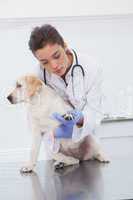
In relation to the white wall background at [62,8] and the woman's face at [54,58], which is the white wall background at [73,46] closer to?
the white wall background at [62,8]

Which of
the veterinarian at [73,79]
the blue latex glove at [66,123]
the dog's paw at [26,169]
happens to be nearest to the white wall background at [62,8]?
the veterinarian at [73,79]

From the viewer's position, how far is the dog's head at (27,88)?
5.11 feet

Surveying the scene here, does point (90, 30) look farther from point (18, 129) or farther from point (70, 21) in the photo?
point (18, 129)

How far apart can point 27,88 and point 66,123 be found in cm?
18

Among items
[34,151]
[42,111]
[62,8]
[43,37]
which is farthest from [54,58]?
[62,8]

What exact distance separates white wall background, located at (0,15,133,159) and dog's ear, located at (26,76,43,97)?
406mm

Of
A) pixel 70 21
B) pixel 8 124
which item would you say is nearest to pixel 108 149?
pixel 8 124

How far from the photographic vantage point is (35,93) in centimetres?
157

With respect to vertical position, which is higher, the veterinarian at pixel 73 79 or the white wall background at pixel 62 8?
the white wall background at pixel 62 8

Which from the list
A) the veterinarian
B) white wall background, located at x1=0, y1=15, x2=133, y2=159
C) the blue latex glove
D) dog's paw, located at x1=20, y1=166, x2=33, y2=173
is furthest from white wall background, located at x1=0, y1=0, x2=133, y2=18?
dog's paw, located at x1=20, y1=166, x2=33, y2=173

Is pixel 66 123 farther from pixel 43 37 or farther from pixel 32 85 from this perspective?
pixel 43 37

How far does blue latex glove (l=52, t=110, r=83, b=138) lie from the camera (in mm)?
1553

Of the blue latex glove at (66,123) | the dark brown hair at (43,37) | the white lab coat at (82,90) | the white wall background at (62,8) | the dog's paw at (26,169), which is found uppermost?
the white wall background at (62,8)

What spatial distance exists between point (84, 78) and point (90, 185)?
1.47ft
